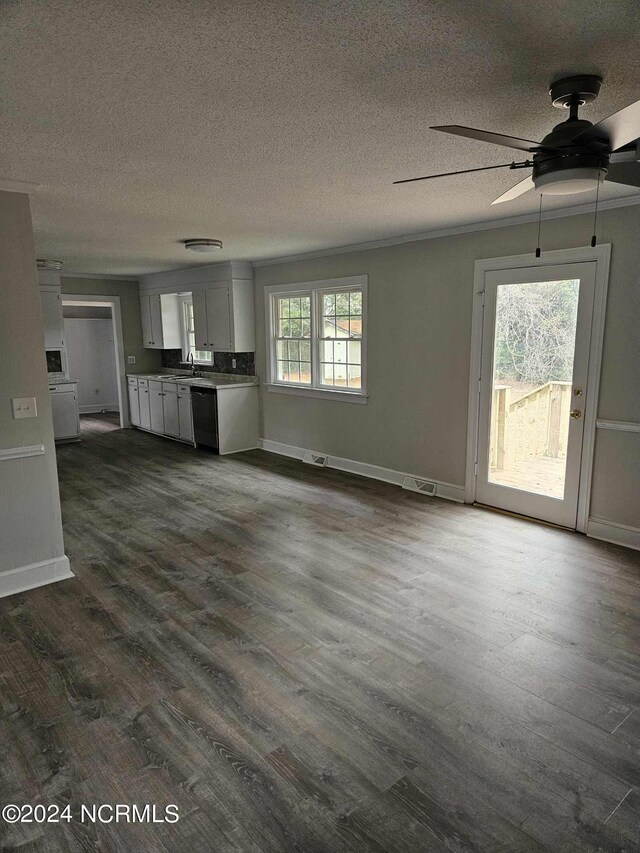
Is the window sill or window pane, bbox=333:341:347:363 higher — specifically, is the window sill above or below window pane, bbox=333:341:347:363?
below

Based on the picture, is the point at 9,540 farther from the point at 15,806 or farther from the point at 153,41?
the point at 153,41

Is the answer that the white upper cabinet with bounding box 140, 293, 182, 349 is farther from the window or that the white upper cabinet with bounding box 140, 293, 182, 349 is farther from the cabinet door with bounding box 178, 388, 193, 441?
the cabinet door with bounding box 178, 388, 193, 441

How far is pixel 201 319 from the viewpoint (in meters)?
7.77

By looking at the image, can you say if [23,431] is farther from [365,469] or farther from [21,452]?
[365,469]

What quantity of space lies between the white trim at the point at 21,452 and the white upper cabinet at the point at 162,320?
552cm

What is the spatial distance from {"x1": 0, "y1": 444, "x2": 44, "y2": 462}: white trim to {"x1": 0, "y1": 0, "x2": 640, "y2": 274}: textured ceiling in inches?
62.7

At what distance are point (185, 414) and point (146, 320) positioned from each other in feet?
7.72

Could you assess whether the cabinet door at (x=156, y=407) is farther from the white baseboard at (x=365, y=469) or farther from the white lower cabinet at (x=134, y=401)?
the white baseboard at (x=365, y=469)

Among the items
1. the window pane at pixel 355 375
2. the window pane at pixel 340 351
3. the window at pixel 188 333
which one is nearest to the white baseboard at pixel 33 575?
the window pane at pixel 355 375

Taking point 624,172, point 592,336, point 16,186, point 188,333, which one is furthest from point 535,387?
point 188,333

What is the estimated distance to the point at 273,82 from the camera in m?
1.98

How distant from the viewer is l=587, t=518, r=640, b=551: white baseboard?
3.99 meters

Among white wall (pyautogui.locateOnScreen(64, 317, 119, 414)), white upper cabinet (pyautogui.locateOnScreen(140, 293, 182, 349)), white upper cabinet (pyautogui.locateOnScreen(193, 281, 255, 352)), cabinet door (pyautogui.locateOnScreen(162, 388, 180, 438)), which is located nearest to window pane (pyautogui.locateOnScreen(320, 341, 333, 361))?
white upper cabinet (pyautogui.locateOnScreen(193, 281, 255, 352))

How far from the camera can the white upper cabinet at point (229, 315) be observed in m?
7.19
